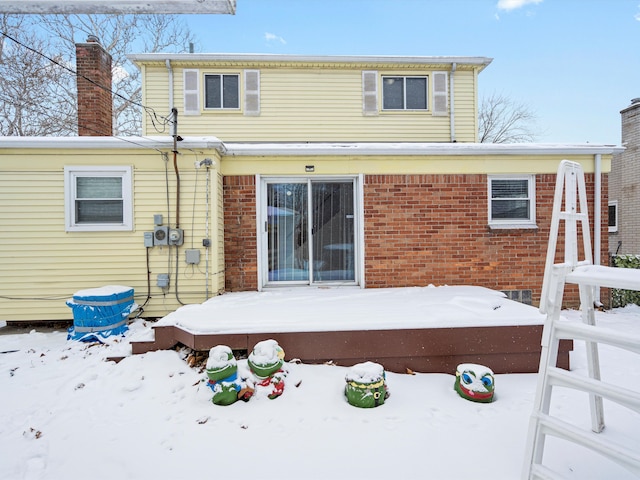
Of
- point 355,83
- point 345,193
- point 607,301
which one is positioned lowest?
point 607,301

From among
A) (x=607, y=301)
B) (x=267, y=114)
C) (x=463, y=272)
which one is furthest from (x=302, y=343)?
(x=267, y=114)

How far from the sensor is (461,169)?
5.91 metres

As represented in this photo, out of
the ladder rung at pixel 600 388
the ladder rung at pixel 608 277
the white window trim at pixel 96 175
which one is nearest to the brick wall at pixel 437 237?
the ladder rung at pixel 608 277

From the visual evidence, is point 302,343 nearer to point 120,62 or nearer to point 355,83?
point 355,83

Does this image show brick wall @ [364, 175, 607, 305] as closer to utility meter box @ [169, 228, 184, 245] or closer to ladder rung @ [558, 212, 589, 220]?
utility meter box @ [169, 228, 184, 245]

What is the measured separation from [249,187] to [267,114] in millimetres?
3972

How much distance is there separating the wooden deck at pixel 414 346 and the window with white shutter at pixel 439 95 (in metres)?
7.17

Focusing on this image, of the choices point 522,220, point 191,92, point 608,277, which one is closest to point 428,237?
point 522,220

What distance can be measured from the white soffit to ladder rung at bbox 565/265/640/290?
3.20m

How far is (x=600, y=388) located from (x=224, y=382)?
262cm

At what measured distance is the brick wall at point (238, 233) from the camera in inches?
228

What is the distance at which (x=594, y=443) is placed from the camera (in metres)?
1.60

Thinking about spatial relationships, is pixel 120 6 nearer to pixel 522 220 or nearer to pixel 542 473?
pixel 542 473

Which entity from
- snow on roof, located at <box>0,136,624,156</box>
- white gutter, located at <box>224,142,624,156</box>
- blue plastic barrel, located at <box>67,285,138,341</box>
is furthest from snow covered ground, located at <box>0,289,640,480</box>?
white gutter, located at <box>224,142,624,156</box>
